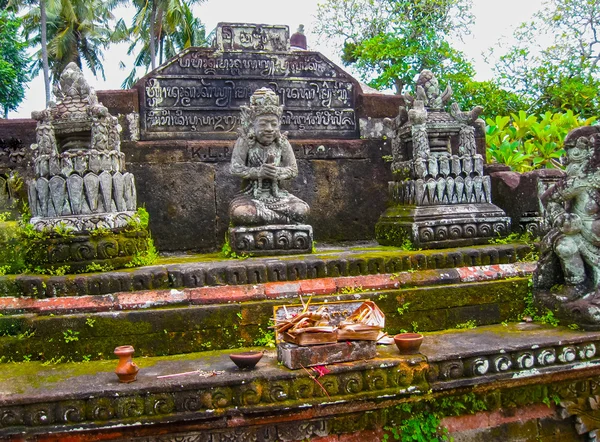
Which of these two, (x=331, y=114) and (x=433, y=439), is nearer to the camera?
(x=433, y=439)

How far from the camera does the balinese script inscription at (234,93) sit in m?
6.37

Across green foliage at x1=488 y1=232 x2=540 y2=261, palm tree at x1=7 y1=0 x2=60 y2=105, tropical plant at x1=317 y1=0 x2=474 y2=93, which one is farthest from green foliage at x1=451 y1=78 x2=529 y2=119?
palm tree at x1=7 y1=0 x2=60 y2=105

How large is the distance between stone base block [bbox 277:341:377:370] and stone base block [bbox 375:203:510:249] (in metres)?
1.99

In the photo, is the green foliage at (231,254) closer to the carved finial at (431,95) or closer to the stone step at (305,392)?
the stone step at (305,392)

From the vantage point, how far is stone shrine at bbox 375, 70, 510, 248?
5535mm

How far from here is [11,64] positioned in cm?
1917

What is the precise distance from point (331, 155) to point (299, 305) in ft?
10.1

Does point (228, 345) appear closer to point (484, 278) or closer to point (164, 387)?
point (164, 387)

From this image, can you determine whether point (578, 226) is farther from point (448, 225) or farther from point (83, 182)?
point (83, 182)

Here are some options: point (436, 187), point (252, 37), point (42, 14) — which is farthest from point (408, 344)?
point (42, 14)

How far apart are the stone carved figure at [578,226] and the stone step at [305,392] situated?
37 cm

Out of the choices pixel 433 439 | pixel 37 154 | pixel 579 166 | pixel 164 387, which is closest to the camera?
pixel 164 387

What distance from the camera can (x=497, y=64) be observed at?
55.9 ft

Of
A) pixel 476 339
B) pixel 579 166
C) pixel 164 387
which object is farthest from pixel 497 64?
pixel 164 387
